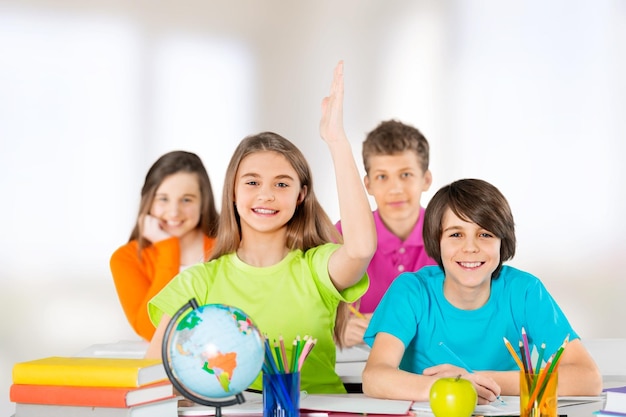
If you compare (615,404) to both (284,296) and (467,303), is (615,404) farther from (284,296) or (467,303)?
(284,296)

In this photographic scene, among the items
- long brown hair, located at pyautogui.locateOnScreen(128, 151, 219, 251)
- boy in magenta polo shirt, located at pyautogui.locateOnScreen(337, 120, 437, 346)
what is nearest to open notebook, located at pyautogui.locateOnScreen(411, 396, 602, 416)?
boy in magenta polo shirt, located at pyautogui.locateOnScreen(337, 120, 437, 346)

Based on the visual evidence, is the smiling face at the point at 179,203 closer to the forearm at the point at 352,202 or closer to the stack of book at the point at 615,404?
the forearm at the point at 352,202

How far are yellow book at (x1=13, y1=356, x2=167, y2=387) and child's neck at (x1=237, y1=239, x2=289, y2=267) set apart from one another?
0.72 metres

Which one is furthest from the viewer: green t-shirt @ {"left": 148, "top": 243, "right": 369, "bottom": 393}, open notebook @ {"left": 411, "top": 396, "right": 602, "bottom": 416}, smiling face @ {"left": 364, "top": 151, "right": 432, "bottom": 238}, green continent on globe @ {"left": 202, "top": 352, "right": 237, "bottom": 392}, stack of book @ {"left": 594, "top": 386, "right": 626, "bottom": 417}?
smiling face @ {"left": 364, "top": 151, "right": 432, "bottom": 238}

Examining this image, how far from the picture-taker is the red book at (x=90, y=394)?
1.79 meters

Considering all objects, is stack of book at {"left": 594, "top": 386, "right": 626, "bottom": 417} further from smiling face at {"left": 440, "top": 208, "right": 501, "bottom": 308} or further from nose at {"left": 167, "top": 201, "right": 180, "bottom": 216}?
nose at {"left": 167, "top": 201, "right": 180, "bottom": 216}

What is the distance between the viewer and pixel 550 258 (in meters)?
6.27

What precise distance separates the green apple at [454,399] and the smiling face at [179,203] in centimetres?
214

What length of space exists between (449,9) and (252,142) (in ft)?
13.3

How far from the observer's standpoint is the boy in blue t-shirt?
Result: 2354mm

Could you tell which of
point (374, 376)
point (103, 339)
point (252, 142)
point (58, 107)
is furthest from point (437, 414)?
point (58, 107)

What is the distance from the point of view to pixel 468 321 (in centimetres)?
242

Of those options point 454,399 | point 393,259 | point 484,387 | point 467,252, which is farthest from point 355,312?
point 454,399

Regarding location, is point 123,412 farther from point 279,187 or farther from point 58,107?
point 58,107
